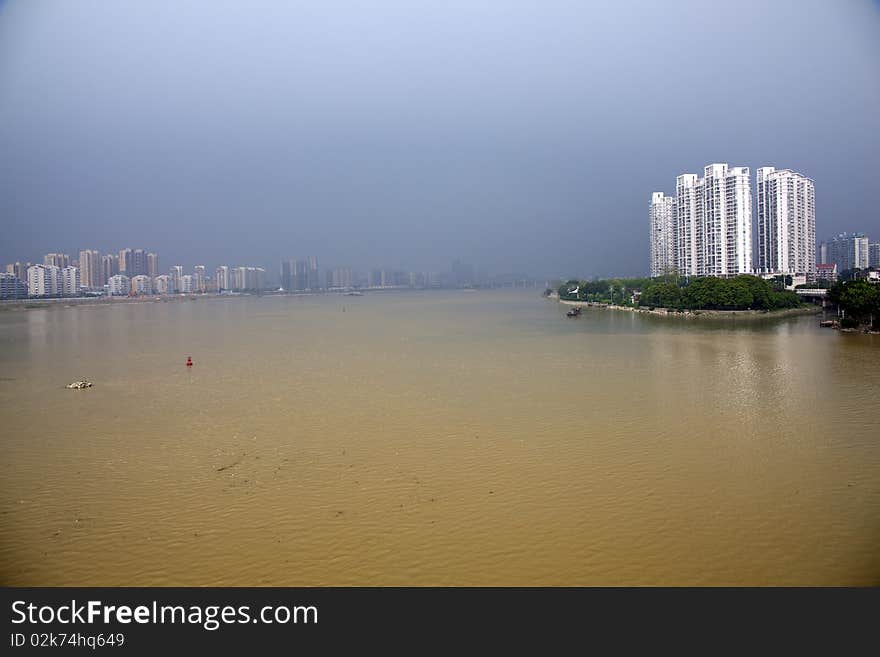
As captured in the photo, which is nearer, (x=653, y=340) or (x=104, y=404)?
(x=104, y=404)

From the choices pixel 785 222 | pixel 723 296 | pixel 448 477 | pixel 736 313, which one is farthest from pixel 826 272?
pixel 448 477

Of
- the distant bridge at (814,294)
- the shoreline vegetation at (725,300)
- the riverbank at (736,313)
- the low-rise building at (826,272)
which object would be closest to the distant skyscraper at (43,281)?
the shoreline vegetation at (725,300)

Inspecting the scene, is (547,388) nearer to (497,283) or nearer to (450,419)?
(450,419)

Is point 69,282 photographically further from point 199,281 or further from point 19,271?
point 199,281

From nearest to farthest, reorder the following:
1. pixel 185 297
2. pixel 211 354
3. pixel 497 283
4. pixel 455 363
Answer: pixel 455 363, pixel 211 354, pixel 185 297, pixel 497 283
